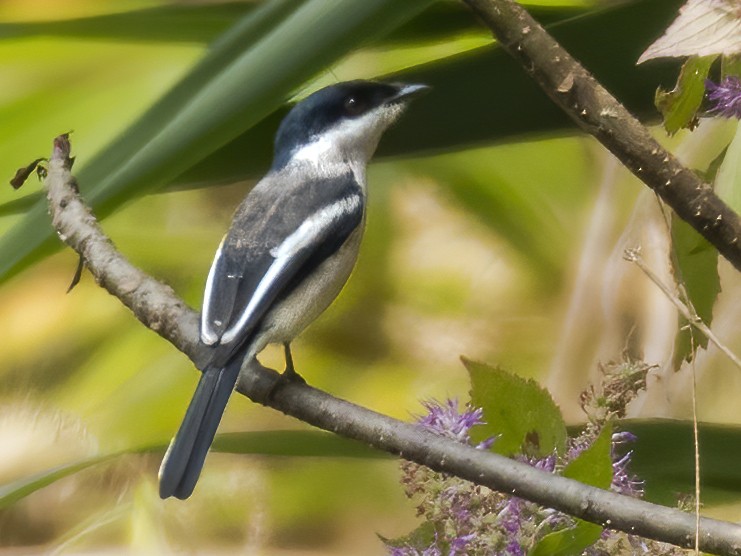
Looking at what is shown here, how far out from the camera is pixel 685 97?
1.87 feet

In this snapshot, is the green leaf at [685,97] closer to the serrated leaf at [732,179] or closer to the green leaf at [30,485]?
the serrated leaf at [732,179]

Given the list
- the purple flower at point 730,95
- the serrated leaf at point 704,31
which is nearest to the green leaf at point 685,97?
the purple flower at point 730,95

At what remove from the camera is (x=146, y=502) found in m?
1.30

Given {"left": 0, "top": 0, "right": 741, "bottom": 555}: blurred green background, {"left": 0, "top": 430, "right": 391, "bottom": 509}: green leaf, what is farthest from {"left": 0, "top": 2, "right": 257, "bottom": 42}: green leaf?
{"left": 0, "top": 430, "right": 391, "bottom": 509}: green leaf

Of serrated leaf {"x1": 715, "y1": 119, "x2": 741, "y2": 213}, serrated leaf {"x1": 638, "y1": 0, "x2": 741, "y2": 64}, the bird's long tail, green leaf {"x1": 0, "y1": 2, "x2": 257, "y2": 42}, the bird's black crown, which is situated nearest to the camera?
serrated leaf {"x1": 638, "y1": 0, "x2": 741, "y2": 64}

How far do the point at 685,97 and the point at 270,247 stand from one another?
35 cm

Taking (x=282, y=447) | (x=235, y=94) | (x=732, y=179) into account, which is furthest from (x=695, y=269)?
(x=282, y=447)

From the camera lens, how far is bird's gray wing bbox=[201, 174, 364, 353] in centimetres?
71

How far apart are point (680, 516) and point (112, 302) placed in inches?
39.3

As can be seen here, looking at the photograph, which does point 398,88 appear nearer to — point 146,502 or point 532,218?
point 532,218

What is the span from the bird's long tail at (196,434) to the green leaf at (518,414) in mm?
187

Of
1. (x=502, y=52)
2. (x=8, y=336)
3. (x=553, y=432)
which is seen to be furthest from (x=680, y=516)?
(x=8, y=336)

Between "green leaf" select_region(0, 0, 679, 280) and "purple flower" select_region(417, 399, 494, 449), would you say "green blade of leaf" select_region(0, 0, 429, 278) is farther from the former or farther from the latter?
"purple flower" select_region(417, 399, 494, 449)

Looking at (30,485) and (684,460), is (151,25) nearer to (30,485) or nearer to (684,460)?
(30,485)
